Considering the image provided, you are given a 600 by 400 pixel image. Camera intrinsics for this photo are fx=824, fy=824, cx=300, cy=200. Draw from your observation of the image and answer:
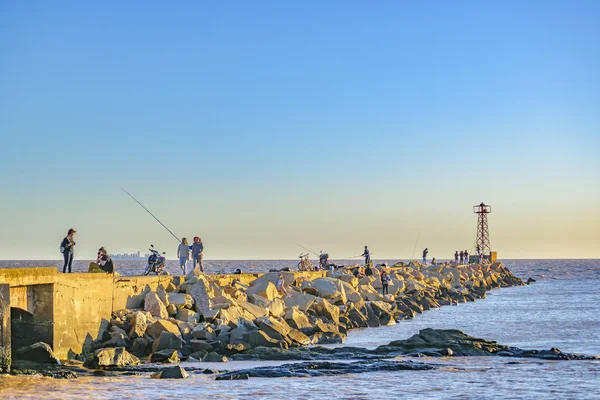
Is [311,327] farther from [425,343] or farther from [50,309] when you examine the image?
[50,309]

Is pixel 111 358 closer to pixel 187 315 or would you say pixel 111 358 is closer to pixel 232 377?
pixel 232 377

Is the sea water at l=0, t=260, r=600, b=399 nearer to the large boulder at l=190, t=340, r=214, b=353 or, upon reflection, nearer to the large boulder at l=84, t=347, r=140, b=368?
the large boulder at l=84, t=347, r=140, b=368

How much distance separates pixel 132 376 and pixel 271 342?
390cm

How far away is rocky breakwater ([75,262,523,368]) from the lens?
15.1 m

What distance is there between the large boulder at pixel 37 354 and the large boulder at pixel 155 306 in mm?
3376

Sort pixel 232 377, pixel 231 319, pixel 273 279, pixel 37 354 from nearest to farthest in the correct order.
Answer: pixel 232 377 < pixel 37 354 < pixel 231 319 < pixel 273 279

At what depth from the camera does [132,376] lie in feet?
41.8

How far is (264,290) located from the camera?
21.1 m

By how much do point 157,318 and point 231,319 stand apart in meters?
1.75

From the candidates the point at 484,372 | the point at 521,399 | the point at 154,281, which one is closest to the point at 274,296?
the point at 154,281

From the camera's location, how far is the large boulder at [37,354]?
1339 cm

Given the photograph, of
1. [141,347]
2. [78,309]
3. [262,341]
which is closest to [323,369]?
[262,341]

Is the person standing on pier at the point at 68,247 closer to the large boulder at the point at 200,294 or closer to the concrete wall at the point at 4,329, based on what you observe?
the large boulder at the point at 200,294

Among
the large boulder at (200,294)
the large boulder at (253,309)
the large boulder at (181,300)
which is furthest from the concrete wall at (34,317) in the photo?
the large boulder at (253,309)
